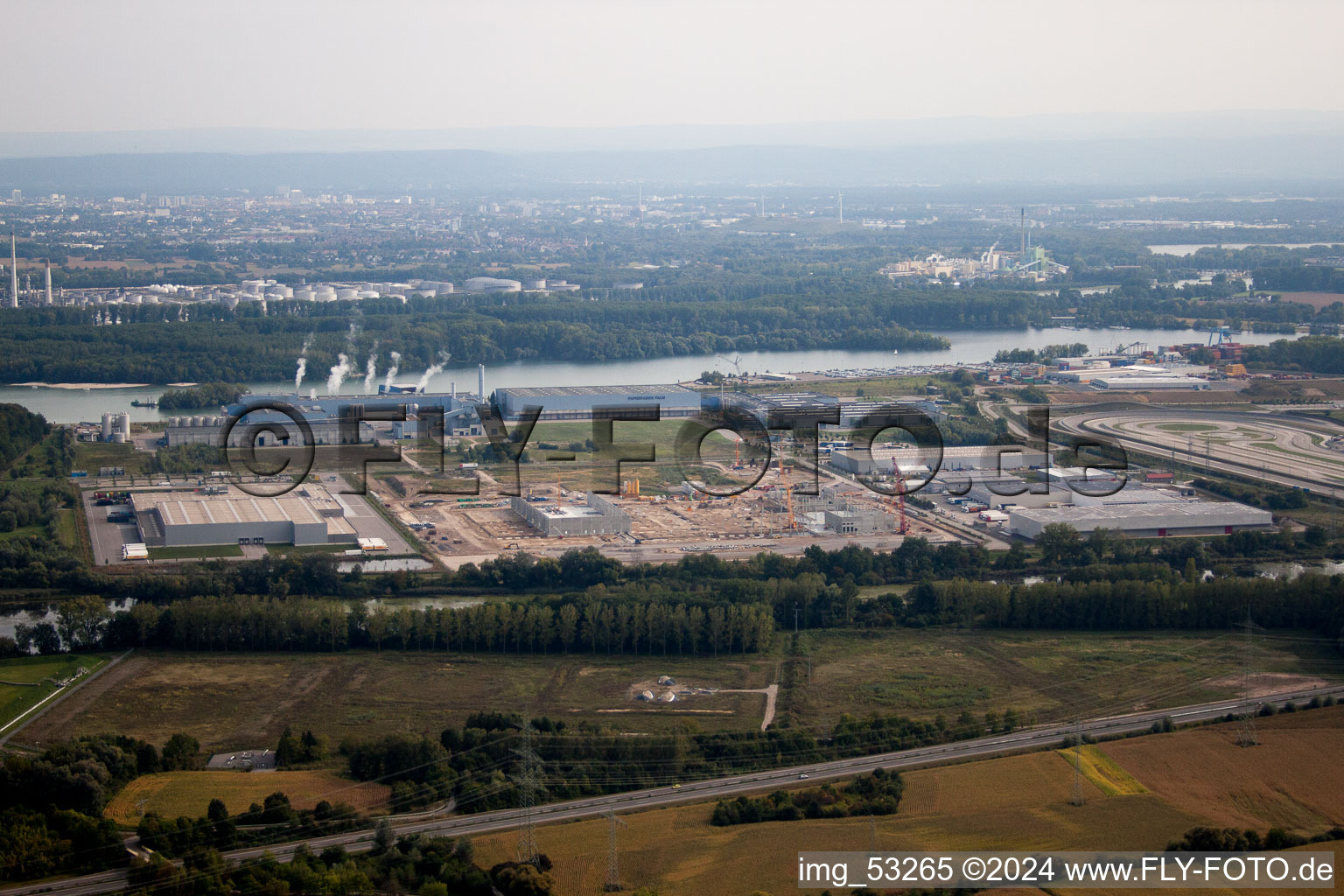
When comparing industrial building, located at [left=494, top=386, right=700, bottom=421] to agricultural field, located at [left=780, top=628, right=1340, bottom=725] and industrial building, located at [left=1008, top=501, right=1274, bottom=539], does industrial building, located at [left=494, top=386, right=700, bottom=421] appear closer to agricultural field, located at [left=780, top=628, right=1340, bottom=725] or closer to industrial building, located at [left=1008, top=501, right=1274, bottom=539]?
industrial building, located at [left=1008, top=501, right=1274, bottom=539]

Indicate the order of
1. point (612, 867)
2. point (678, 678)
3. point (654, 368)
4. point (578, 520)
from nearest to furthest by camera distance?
point (612, 867) < point (678, 678) < point (578, 520) < point (654, 368)

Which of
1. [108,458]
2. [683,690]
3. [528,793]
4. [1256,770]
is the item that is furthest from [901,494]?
[108,458]

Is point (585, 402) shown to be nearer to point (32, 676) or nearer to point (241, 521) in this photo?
point (241, 521)

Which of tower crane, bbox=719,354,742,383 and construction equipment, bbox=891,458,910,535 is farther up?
tower crane, bbox=719,354,742,383

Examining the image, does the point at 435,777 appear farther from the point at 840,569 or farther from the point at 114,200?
the point at 114,200

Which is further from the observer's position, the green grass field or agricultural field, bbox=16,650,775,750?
the green grass field

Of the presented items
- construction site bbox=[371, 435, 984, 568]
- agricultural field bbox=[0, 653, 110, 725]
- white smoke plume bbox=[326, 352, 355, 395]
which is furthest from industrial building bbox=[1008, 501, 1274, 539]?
white smoke plume bbox=[326, 352, 355, 395]

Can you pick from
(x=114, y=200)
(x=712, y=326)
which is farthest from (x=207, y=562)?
(x=114, y=200)
